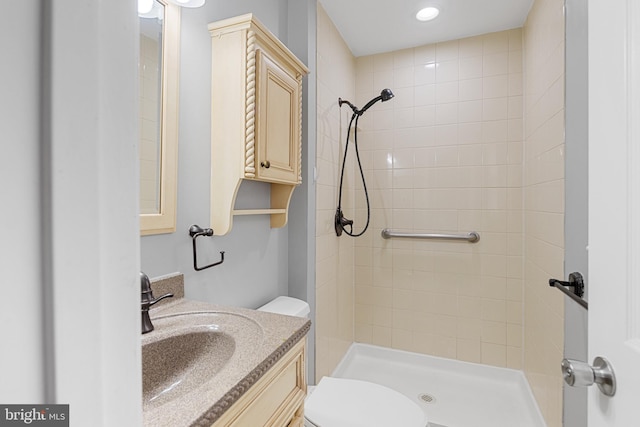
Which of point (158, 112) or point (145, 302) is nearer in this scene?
point (145, 302)

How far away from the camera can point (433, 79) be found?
7.57ft

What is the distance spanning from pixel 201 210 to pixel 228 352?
0.53 m

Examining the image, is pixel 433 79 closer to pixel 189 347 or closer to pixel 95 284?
pixel 189 347

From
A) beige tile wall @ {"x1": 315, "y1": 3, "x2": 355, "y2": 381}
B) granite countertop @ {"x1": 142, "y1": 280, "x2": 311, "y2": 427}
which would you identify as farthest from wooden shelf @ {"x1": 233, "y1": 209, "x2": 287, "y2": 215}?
beige tile wall @ {"x1": 315, "y1": 3, "x2": 355, "y2": 381}

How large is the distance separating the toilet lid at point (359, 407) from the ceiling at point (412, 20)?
2.14m

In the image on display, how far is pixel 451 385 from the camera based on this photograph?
7.11 ft

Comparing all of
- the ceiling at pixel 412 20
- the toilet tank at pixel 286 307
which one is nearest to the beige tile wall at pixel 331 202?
the ceiling at pixel 412 20

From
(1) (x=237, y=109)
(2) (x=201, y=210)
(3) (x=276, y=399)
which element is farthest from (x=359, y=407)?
(1) (x=237, y=109)

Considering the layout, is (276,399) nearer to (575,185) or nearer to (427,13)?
(575,185)
